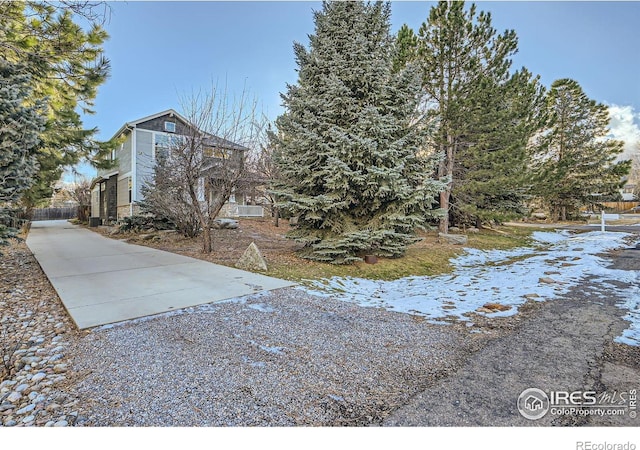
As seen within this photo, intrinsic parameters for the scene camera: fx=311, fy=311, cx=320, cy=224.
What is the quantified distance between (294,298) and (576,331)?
11.1ft

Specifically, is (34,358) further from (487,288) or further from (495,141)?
(495,141)

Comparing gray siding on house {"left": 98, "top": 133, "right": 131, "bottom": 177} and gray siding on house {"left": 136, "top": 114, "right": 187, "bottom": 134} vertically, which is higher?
gray siding on house {"left": 136, "top": 114, "right": 187, "bottom": 134}

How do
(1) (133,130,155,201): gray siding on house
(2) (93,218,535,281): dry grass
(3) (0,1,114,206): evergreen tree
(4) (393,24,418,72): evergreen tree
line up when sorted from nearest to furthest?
(3) (0,1,114,206): evergreen tree, (2) (93,218,535,281): dry grass, (4) (393,24,418,72): evergreen tree, (1) (133,130,155,201): gray siding on house

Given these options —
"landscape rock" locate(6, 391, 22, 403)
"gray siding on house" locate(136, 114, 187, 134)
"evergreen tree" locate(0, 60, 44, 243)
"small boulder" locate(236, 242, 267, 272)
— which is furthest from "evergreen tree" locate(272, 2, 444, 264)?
"gray siding on house" locate(136, 114, 187, 134)

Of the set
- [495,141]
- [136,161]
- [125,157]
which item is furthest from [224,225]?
[495,141]

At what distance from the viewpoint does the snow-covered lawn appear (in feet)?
13.9

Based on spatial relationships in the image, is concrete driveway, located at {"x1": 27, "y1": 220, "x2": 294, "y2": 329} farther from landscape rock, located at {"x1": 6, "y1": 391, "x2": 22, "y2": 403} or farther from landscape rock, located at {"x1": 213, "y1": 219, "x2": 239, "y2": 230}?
Result: landscape rock, located at {"x1": 213, "y1": 219, "x2": 239, "y2": 230}

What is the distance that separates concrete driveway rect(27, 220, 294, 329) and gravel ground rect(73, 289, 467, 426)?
1.57ft

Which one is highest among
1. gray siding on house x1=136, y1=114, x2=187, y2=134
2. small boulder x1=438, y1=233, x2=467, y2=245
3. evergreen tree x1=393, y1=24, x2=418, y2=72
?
evergreen tree x1=393, y1=24, x2=418, y2=72

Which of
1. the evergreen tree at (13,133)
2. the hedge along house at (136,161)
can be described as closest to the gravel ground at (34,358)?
the evergreen tree at (13,133)

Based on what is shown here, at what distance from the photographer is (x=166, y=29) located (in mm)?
6641

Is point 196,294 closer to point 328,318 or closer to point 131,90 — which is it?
point 328,318

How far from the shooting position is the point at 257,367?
257 centimetres

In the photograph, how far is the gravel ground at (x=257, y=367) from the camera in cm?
200
